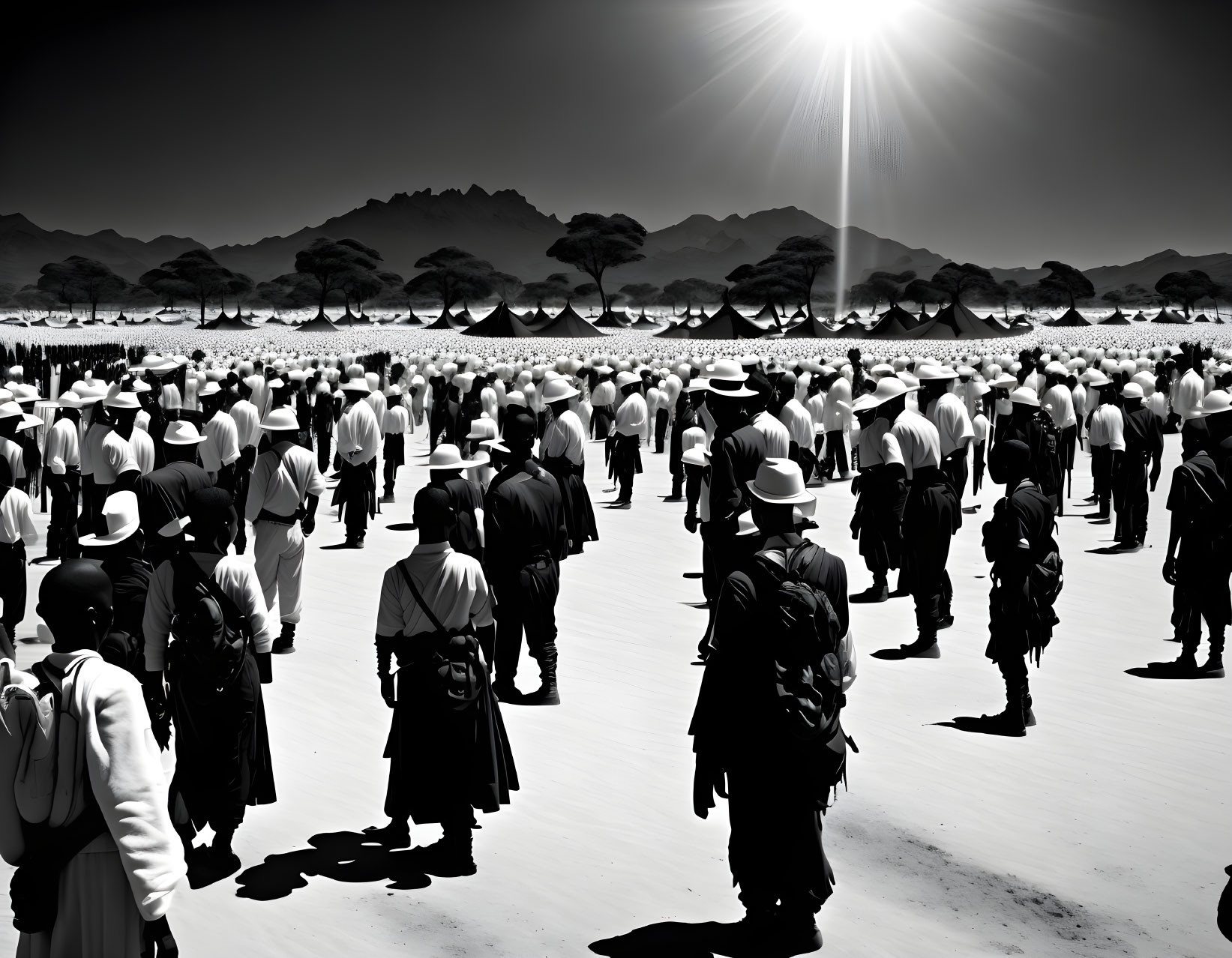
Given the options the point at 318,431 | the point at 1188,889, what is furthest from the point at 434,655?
the point at 318,431

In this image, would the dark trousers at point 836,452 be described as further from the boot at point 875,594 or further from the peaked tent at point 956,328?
the peaked tent at point 956,328

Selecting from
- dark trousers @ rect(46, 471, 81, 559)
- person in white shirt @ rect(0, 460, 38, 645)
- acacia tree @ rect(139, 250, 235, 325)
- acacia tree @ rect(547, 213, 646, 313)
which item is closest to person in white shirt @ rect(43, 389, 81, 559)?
dark trousers @ rect(46, 471, 81, 559)

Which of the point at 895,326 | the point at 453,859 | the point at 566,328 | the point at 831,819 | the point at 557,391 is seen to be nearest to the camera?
the point at 453,859

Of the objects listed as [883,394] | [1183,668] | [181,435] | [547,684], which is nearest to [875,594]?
[883,394]

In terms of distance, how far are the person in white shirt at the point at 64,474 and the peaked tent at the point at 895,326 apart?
55369 mm

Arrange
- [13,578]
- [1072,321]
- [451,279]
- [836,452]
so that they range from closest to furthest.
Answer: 1. [13,578]
2. [836,452]
3. [1072,321]
4. [451,279]

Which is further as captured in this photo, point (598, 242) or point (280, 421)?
point (598, 242)

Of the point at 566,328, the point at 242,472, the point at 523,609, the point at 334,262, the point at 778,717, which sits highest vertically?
the point at 334,262

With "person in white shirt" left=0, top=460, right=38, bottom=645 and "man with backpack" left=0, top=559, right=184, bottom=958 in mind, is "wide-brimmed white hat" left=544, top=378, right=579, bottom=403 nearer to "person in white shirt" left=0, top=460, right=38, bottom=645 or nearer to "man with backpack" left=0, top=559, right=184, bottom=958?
"person in white shirt" left=0, top=460, right=38, bottom=645

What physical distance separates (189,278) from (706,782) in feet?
327

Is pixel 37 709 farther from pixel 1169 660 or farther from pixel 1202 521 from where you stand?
pixel 1169 660

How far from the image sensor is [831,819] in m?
5.56

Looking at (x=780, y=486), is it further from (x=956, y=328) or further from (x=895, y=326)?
(x=895, y=326)

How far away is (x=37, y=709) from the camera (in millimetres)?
2793
